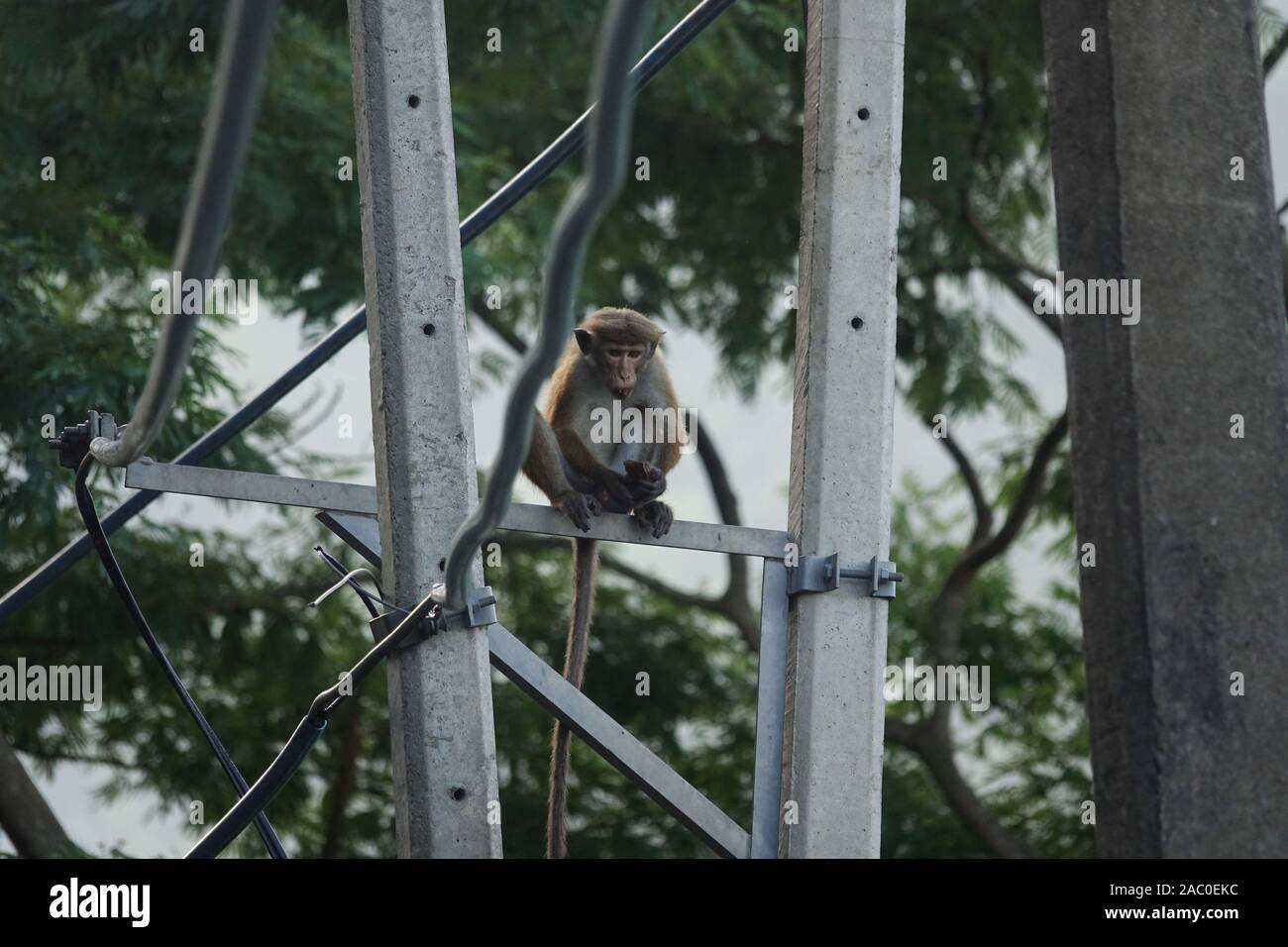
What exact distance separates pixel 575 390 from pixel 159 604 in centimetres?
526

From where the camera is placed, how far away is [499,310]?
35.7ft

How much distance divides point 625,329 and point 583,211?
412cm

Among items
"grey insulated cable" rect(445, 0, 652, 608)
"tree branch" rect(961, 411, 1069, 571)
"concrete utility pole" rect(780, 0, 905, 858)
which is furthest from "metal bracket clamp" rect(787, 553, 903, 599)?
"tree branch" rect(961, 411, 1069, 571)

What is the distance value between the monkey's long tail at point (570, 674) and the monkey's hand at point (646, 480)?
1.61 feet

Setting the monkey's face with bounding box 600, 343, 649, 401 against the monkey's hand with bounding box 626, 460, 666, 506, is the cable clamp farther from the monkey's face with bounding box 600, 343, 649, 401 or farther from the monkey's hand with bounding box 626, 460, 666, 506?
the monkey's face with bounding box 600, 343, 649, 401

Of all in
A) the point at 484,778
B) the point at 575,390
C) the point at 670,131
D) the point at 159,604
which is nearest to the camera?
the point at 484,778

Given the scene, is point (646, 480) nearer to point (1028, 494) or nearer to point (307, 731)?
point (307, 731)

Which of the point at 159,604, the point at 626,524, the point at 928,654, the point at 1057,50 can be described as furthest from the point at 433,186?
the point at 928,654

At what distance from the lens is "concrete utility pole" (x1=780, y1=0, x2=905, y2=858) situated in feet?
13.8

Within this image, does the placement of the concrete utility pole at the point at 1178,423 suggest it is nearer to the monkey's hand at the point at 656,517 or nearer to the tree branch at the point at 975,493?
the monkey's hand at the point at 656,517

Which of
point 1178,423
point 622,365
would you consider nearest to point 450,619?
point 1178,423

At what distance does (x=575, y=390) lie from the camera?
6.57m

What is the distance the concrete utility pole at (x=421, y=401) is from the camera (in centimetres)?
400
